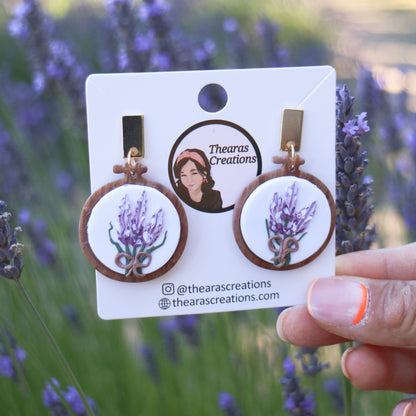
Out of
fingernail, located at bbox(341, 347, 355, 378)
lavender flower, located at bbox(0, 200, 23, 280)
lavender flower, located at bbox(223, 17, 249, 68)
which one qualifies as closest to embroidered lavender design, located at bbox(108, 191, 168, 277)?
lavender flower, located at bbox(0, 200, 23, 280)

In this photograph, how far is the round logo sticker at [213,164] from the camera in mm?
862

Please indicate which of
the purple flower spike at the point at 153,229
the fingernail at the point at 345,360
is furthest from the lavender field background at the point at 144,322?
the purple flower spike at the point at 153,229

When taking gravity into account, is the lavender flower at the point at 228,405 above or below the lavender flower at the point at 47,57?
below

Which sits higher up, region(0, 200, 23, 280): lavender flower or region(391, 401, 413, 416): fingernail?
region(0, 200, 23, 280): lavender flower

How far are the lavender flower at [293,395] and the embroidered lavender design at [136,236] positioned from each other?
44 cm

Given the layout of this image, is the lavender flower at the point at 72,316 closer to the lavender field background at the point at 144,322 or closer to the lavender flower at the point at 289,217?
the lavender field background at the point at 144,322

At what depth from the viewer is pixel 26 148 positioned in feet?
7.78

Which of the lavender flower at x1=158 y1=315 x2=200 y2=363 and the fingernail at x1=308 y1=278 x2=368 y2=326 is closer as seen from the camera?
the fingernail at x1=308 y1=278 x2=368 y2=326

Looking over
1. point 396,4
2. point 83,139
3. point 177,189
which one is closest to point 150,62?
point 83,139

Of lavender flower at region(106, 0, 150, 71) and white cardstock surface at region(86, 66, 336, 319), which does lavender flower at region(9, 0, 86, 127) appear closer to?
lavender flower at region(106, 0, 150, 71)

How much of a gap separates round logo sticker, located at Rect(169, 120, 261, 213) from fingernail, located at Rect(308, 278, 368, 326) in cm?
19

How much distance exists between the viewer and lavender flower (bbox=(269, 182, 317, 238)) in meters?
0.87

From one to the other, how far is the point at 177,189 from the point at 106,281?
0.18 meters

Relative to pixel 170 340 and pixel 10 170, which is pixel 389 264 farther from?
pixel 10 170
